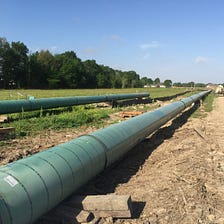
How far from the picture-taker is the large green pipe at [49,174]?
10.7 ft

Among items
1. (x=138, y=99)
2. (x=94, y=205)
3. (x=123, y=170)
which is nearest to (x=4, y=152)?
(x=123, y=170)

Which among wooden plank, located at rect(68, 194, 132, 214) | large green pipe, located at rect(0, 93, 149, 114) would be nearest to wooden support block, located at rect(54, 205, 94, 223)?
wooden plank, located at rect(68, 194, 132, 214)

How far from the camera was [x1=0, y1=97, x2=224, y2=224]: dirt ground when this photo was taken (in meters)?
4.24

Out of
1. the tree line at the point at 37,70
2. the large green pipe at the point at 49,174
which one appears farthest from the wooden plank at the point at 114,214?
the tree line at the point at 37,70

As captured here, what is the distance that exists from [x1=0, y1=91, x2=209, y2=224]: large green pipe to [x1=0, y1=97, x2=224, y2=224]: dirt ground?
597mm

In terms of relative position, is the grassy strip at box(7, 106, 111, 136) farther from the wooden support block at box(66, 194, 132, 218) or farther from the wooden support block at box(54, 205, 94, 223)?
the wooden support block at box(66, 194, 132, 218)

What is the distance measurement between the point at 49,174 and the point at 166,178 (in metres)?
2.47

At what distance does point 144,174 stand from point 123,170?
1.75 ft

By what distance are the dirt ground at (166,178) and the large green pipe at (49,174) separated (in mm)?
597

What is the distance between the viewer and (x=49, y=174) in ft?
12.7

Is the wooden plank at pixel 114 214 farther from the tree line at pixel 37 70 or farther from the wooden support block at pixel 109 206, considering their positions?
the tree line at pixel 37 70

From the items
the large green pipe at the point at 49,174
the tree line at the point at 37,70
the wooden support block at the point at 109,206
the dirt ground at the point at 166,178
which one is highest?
the tree line at the point at 37,70

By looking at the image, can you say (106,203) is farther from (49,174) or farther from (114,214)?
(49,174)

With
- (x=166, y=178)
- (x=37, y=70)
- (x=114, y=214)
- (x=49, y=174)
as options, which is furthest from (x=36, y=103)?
(x=37, y=70)
